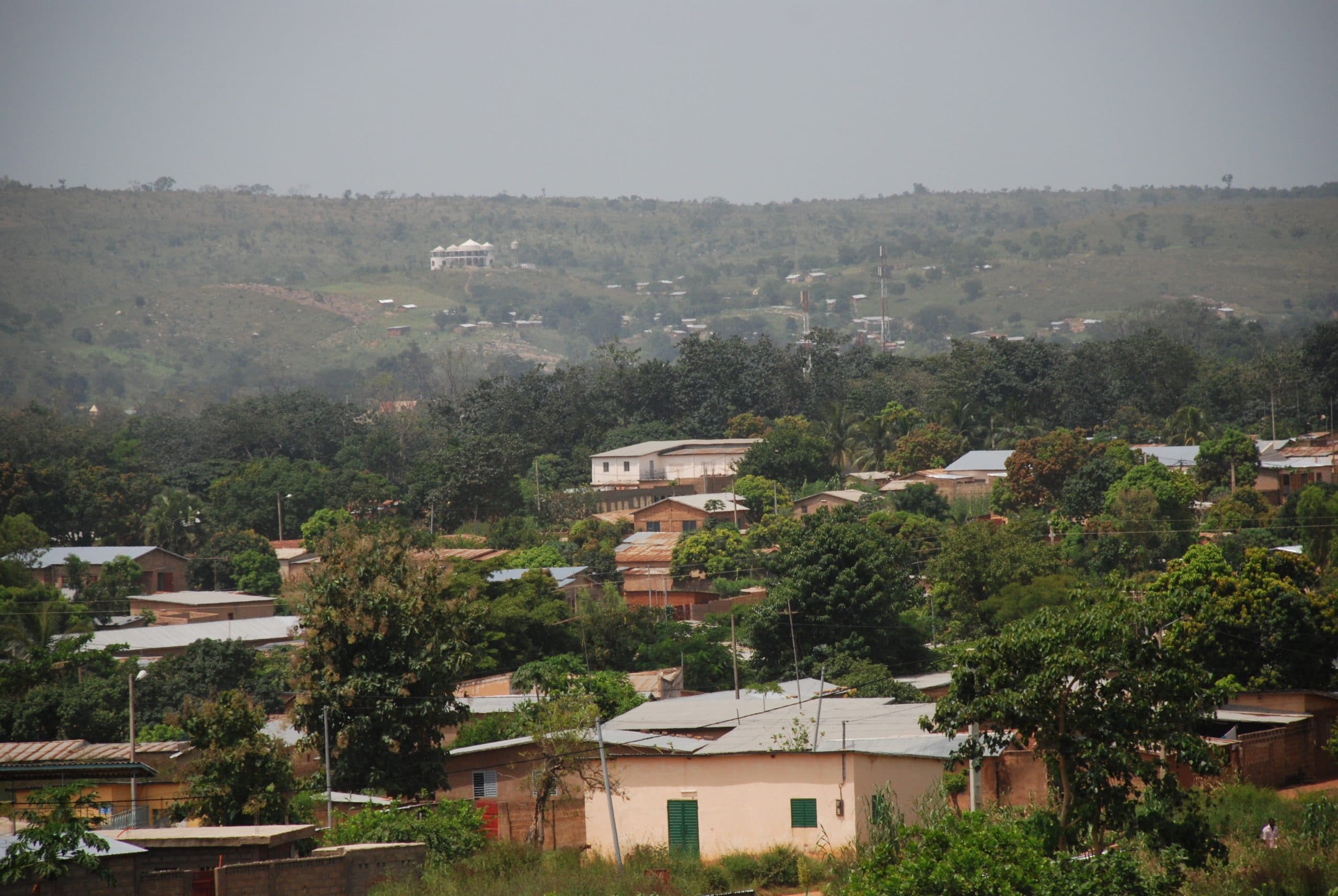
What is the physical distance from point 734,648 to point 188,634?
51.7ft

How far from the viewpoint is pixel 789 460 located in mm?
55125

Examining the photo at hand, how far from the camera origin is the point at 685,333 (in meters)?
Answer: 191

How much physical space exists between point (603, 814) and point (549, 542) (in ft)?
94.4

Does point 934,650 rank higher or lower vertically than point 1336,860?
lower

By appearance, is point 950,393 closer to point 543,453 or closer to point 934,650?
point 543,453

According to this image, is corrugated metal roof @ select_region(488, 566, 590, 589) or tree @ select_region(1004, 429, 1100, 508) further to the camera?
tree @ select_region(1004, 429, 1100, 508)

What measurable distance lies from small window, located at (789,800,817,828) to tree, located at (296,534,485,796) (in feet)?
22.6

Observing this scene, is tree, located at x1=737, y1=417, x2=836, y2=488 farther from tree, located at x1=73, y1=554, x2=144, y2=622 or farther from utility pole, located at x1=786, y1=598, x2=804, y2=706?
utility pole, located at x1=786, y1=598, x2=804, y2=706

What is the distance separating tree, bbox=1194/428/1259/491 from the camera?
159 feet

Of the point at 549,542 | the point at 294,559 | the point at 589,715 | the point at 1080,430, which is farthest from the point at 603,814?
the point at 1080,430

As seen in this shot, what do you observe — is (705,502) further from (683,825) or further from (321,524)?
(683,825)

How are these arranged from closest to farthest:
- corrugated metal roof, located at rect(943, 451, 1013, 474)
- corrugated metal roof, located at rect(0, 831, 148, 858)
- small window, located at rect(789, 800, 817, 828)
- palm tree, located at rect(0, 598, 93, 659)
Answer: corrugated metal roof, located at rect(0, 831, 148, 858) < small window, located at rect(789, 800, 817, 828) < palm tree, located at rect(0, 598, 93, 659) < corrugated metal roof, located at rect(943, 451, 1013, 474)

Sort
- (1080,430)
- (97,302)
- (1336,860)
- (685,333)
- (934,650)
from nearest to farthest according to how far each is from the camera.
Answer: (1336,860)
(934,650)
(1080,430)
(97,302)
(685,333)

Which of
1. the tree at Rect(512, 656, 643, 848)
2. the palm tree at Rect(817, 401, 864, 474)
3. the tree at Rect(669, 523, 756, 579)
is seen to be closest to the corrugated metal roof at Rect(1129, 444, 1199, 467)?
the palm tree at Rect(817, 401, 864, 474)
